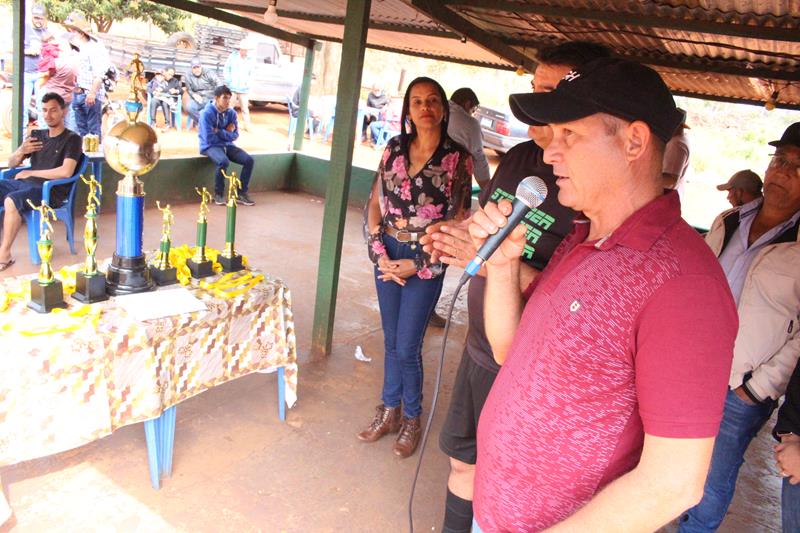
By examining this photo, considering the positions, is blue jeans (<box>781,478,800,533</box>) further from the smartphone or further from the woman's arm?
the smartphone

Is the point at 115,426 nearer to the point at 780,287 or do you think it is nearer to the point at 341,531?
the point at 341,531

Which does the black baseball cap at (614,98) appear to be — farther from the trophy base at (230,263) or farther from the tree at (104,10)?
the tree at (104,10)

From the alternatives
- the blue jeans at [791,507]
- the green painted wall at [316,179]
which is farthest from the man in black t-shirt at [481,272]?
the green painted wall at [316,179]

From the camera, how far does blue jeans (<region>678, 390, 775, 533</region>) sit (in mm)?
2232

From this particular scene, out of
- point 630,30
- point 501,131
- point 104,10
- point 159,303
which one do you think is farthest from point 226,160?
point 104,10

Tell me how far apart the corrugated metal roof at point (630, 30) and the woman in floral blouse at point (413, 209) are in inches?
67.2

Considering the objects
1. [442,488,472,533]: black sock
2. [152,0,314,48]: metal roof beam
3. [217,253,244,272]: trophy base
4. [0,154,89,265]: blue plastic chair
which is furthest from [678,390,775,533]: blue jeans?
[152,0,314,48]: metal roof beam

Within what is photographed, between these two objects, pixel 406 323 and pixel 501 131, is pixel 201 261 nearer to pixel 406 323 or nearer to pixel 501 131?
pixel 406 323

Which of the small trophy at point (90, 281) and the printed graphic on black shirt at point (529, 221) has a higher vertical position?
the printed graphic on black shirt at point (529, 221)

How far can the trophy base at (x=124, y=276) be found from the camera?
7.95 feet

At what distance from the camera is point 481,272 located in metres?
1.84

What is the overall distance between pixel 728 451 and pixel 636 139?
68.2 inches

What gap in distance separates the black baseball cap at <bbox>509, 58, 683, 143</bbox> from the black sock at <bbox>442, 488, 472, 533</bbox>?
153 cm

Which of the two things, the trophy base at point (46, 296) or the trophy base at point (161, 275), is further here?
the trophy base at point (161, 275)
